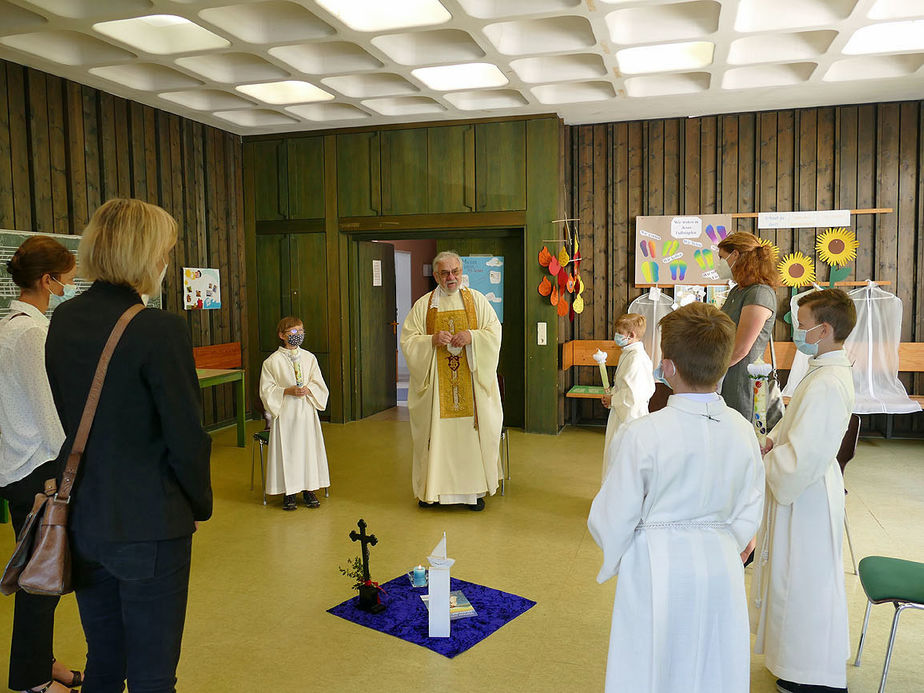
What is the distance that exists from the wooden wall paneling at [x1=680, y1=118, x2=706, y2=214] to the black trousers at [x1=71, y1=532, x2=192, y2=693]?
21.7 ft

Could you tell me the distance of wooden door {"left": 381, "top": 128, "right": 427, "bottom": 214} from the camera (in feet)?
24.7

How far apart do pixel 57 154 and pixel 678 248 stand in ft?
19.1

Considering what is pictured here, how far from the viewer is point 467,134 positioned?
7.35 meters

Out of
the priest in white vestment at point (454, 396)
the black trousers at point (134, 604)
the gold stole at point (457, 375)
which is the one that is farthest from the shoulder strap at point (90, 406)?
the gold stole at point (457, 375)

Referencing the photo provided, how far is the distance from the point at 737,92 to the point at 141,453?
6.19 m

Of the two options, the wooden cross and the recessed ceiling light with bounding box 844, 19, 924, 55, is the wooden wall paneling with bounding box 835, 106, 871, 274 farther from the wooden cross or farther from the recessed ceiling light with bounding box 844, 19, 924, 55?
the wooden cross

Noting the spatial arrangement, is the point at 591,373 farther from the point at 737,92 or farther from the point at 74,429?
the point at 74,429

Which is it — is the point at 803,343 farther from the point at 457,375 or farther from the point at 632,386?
the point at 457,375

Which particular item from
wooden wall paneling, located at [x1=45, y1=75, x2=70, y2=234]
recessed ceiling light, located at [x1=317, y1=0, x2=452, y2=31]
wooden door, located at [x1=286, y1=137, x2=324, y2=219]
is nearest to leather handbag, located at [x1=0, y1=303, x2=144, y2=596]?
recessed ceiling light, located at [x1=317, y1=0, x2=452, y2=31]

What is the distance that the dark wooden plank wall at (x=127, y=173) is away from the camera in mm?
5562

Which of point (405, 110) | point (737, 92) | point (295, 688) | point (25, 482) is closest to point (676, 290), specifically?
point (737, 92)

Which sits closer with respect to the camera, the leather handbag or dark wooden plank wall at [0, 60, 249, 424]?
the leather handbag

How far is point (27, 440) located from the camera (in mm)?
2424

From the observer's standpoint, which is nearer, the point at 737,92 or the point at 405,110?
the point at 737,92
